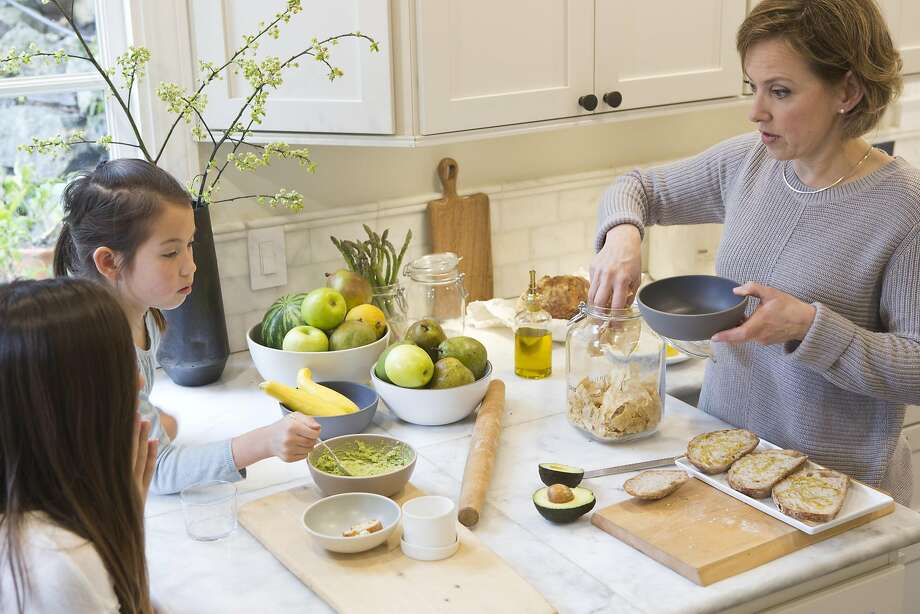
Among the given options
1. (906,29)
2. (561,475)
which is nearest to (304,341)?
(561,475)

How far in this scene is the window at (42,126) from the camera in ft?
7.25

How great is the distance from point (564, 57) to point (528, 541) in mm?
1152

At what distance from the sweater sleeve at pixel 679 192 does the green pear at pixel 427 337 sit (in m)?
0.37

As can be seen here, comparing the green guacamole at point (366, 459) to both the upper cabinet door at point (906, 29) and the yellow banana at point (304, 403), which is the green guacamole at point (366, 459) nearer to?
the yellow banana at point (304, 403)

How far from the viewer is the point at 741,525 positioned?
1.52 m

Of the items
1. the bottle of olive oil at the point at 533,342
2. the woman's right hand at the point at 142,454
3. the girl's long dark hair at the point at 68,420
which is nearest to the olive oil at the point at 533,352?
the bottle of olive oil at the point at 533,342

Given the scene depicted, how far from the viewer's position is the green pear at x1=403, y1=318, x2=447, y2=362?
6.68ft

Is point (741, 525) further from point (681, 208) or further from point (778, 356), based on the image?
point (681, 208)

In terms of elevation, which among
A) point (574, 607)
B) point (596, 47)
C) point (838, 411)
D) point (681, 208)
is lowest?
point (574, 607)

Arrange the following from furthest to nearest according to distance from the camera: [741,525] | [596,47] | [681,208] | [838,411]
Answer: [596,47]
[681,208]
[838,411]
[741,525]

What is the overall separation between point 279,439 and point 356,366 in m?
0.45

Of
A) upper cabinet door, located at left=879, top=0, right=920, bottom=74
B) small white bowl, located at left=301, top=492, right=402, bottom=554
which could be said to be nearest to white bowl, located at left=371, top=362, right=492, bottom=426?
small white bowl, located at left=301, top=492, right=402, bottom=554

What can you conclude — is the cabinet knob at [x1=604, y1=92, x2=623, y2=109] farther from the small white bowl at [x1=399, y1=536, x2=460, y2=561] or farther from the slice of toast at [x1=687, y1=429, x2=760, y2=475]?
the small white bowl at [x1=399, y1=536, x2=460, y2=561]

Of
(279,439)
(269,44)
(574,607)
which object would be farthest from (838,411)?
(269,44)
